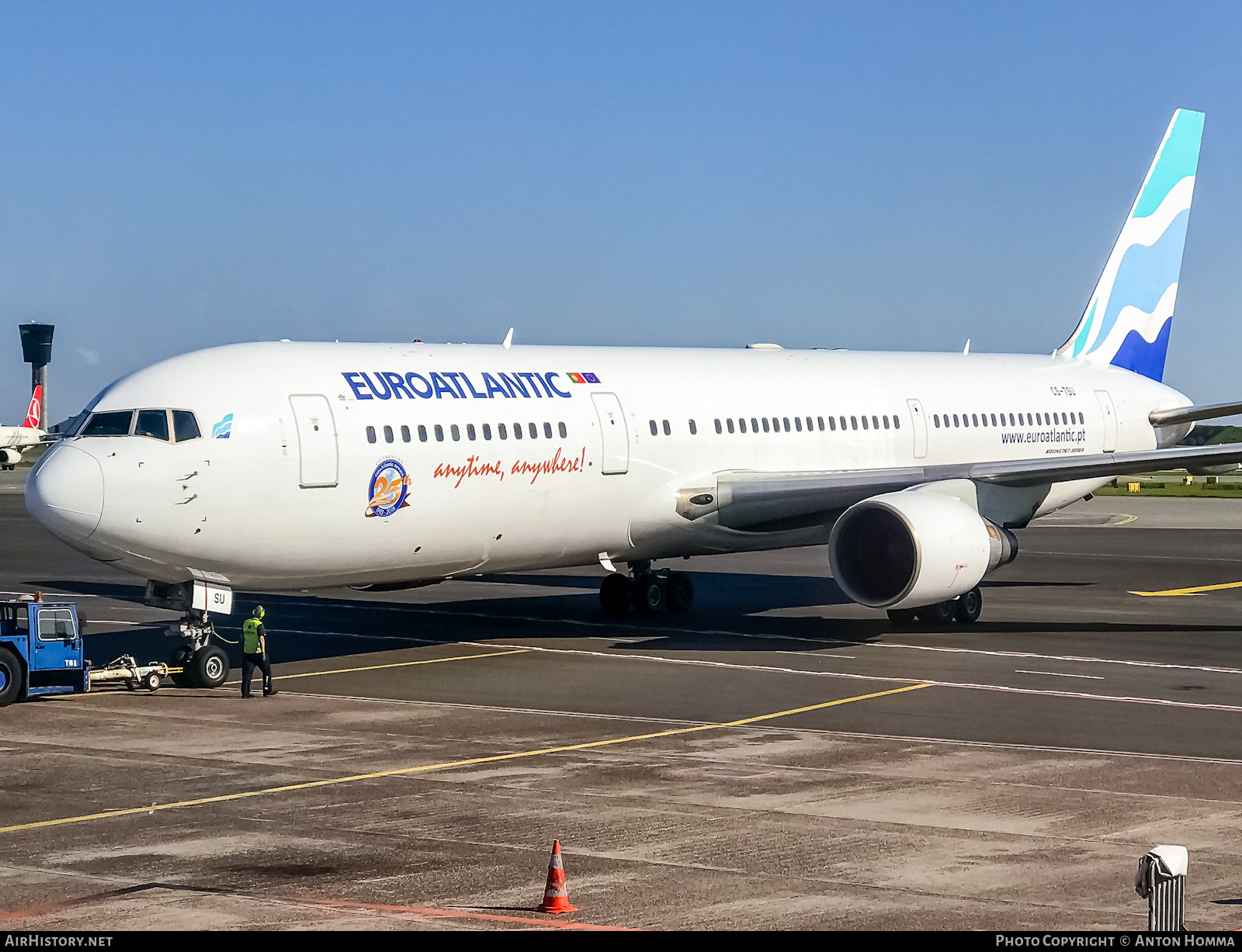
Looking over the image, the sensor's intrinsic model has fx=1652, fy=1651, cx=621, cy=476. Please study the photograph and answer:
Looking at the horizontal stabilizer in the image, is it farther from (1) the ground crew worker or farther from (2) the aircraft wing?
(1) the ground crew worker

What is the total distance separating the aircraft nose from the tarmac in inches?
96.1

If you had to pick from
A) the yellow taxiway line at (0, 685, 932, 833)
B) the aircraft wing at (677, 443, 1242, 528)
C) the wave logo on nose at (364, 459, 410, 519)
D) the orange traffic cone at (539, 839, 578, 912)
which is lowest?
the orange traffic cone at (539, 839, 578, 912)

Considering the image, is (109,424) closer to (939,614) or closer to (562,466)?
(562,466)

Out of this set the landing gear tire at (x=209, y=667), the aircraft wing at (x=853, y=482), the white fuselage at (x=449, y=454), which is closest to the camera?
the white fuselage at (x=449, y=454)

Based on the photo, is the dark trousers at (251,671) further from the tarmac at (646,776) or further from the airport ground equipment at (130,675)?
Result: the airport ground equipment at (130,675)

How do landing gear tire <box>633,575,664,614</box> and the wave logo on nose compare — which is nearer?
the wave logo on nose

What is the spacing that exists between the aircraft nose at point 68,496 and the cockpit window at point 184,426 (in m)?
1.18

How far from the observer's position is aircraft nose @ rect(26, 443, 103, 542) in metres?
21.2

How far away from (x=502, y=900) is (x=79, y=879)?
329 cm

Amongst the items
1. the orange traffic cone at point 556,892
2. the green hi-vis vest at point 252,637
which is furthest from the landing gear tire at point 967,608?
the orange traffic cone at point 556,892

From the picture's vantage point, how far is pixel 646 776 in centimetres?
1669

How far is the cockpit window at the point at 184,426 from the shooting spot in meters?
22.2

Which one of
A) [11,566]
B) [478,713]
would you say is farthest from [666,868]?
[11,566]

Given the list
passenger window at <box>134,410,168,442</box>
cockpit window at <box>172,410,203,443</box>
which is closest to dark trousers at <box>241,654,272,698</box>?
cockpit window at <box>172,410,203,443</box>
